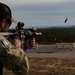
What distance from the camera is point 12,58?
8.54 feet

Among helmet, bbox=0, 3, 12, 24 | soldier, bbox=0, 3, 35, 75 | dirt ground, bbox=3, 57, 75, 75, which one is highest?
helmet, bbox=0, 3, 12, 24

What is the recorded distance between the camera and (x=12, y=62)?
2613mm

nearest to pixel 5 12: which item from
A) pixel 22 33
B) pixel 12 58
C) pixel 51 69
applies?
pixel 12 58

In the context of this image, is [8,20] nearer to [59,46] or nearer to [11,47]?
[11,47]

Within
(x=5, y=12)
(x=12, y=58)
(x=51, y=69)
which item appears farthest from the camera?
(x=51, y=69)

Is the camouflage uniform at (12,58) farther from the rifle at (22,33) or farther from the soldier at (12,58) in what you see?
the rifle at (22,33)

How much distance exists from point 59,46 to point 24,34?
41056 mm

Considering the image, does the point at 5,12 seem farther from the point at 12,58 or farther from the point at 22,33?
the point at 22,33

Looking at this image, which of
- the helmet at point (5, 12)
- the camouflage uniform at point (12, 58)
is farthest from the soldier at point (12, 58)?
the helmet at point (5, 12)

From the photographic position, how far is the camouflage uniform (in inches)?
103

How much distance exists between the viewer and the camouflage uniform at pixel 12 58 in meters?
2.61

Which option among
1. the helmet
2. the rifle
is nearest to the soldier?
the helmet

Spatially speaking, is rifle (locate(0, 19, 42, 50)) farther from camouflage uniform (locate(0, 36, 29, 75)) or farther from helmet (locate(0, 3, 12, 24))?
camouflage uniform (locate(0, 36, 29, 75))

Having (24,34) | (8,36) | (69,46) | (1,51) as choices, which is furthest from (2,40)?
(69,46)
